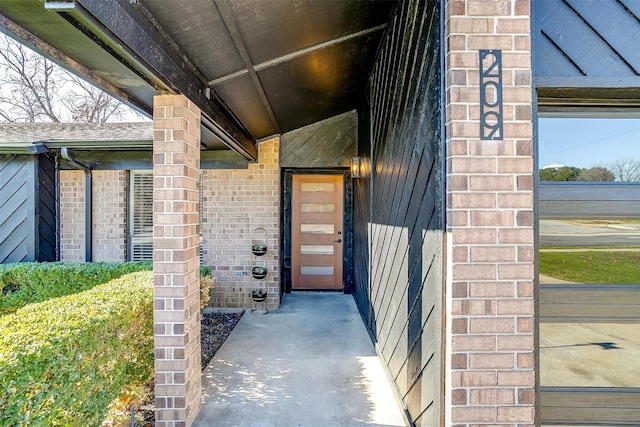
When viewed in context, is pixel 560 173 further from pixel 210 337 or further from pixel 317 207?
pixel 317 207

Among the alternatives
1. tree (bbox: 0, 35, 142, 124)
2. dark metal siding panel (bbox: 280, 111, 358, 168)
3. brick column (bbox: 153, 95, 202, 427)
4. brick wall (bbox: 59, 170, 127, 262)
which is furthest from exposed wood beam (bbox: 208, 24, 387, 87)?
tree (bbox: 0, 35, 142, 124)

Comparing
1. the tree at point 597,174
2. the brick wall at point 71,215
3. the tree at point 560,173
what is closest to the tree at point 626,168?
the tree at point 597,174

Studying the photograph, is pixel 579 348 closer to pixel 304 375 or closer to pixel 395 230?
pixel 395 230

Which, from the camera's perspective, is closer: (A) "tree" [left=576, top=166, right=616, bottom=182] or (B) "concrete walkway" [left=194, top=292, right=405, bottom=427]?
(A) "tree" [left=576, top=166, right=616, bottom=182]

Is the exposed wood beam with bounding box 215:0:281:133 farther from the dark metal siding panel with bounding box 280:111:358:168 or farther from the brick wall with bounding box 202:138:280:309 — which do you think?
the dark metal siding panel with bounding box 280:111:358:168

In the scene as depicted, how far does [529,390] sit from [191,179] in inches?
94.9

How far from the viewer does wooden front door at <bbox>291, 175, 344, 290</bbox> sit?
5883 millimetres

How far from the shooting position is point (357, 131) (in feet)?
17.7

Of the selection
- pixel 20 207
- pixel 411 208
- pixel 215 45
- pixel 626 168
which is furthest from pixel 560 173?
pixel 20 207

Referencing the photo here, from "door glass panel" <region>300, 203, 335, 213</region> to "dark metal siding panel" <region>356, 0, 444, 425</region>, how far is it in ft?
8.03

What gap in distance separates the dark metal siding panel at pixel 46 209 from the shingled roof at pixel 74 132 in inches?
14.0

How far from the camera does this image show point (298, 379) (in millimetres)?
2848

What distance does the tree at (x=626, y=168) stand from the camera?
1.82 metres

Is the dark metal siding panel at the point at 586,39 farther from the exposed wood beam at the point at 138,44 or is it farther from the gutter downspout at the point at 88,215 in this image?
the gutter downspout at the point at 88,215
